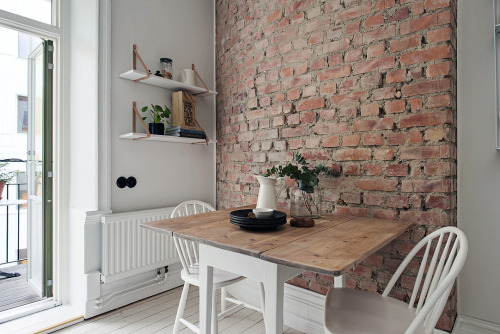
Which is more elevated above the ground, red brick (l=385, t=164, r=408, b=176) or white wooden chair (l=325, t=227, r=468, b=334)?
red brick (l=385, t=164, r=408, b=176)

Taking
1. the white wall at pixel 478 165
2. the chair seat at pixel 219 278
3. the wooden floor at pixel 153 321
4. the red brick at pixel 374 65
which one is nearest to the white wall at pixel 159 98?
the wooden floor at pixel 153 321

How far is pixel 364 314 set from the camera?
1.23 metres

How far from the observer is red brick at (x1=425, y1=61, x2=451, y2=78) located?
1.48 m

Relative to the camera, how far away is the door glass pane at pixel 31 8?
2125 mm

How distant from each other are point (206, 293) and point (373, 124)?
1295 millimetres

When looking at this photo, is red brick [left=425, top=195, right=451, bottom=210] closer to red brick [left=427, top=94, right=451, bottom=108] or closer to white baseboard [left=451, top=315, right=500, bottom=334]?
red brick [left=427, top=94, right=451, bottom=108]

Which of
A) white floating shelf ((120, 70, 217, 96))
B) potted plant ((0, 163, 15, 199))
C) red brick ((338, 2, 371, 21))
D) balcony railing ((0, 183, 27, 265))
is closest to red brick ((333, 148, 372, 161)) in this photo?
red brick ((338, 2, 371, 21))

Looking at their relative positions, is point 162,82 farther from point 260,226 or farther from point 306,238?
point 306,238

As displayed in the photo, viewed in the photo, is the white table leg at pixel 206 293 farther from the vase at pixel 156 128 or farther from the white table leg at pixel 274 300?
the vase at pixel 156 128

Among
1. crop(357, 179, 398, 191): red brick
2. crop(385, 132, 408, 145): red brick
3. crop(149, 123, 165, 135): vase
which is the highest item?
crop(149, 123, 165, 135): vase

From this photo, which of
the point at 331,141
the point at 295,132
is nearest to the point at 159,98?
the point at 295,132

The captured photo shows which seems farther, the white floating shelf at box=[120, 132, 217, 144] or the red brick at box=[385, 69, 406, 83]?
the white floating shelf at box=[120, 132, 217, 144]

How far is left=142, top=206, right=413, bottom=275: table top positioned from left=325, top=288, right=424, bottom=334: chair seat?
30 cm

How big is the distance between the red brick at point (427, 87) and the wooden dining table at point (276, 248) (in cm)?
70
